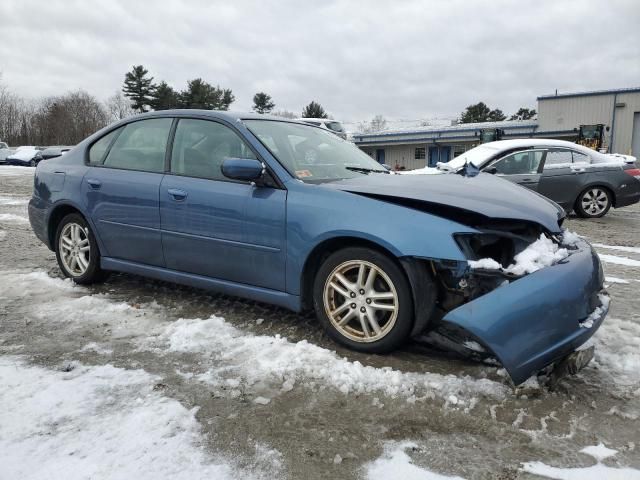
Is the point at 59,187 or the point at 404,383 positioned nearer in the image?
the point at 404,383

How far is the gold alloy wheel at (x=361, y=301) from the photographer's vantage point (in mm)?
3047

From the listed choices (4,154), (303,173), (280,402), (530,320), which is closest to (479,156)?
(303,173)

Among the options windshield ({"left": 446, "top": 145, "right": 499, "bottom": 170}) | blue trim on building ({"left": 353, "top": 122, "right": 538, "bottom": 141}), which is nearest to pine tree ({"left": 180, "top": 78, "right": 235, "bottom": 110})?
blue trim on building ({"left": 353, "top": 122, "right": 538, "bottom": 141})

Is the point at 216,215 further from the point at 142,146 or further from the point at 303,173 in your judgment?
the point at 142,146

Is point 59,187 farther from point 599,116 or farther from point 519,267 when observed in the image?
point 599,116

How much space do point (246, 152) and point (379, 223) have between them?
4.00 feet

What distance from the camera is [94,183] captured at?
4.38 m

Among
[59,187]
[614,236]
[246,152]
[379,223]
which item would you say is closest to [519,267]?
[379,223]

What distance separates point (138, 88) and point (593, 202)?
61.3 m

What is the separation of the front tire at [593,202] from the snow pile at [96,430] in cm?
901

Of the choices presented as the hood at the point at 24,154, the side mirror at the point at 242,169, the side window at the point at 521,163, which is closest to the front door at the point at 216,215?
the side mirror at the point at 242,169

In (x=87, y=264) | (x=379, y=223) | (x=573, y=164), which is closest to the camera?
(x=379, y=223)

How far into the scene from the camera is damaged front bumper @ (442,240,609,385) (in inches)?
99.5

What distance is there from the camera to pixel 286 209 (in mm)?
3340
